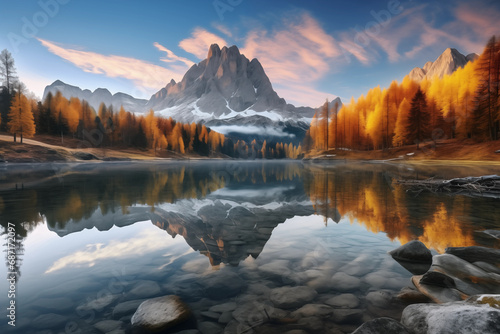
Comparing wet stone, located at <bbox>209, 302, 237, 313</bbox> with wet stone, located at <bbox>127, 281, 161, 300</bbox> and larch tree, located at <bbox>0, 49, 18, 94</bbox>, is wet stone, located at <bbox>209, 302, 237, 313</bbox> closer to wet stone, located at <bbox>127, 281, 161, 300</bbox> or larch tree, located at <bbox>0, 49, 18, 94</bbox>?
wet stone, located at <bbox>127, 281, 161, 300</bbox>

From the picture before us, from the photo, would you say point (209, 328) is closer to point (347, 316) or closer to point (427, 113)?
point (347, 316)

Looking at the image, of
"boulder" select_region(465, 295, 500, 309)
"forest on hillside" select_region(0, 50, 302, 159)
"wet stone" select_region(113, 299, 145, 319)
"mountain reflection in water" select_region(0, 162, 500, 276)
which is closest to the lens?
"boulder" select_region(465, 295, 500, 309)

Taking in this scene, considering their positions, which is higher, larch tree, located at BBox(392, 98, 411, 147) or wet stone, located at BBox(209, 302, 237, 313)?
larch tree, located at BBox(392, 98, 411, 147)

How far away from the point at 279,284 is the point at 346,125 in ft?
289

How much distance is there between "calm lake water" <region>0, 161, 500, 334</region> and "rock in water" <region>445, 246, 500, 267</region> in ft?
2.33

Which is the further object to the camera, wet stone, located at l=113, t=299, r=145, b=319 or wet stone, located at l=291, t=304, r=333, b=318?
wet stone, located at l=113, t=299, r=145, b=319

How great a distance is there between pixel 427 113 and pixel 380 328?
67.2 meters

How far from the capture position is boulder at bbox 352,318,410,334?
11.2 ft

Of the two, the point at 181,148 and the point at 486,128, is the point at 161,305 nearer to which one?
the point at 486,128

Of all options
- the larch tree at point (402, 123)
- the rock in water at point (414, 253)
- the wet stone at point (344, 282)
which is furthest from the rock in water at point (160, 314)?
the larch tree at point (402, 123)

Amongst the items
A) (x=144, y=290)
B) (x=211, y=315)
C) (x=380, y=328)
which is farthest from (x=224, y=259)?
(x=380, y=328)

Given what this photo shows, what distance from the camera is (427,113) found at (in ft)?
184

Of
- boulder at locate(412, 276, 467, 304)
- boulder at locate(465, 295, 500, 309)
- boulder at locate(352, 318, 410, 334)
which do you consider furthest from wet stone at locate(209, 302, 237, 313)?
boulder at locate(465, 295, 500, 309)

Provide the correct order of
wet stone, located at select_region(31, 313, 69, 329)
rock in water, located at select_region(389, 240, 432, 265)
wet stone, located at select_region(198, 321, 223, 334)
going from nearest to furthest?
wet stone, located at select_region(198, 321, 223, 334), wet stone, located at select_region(31, 313, 69, 329), rock in water, located at select_region(389, 240, 432, 265)
